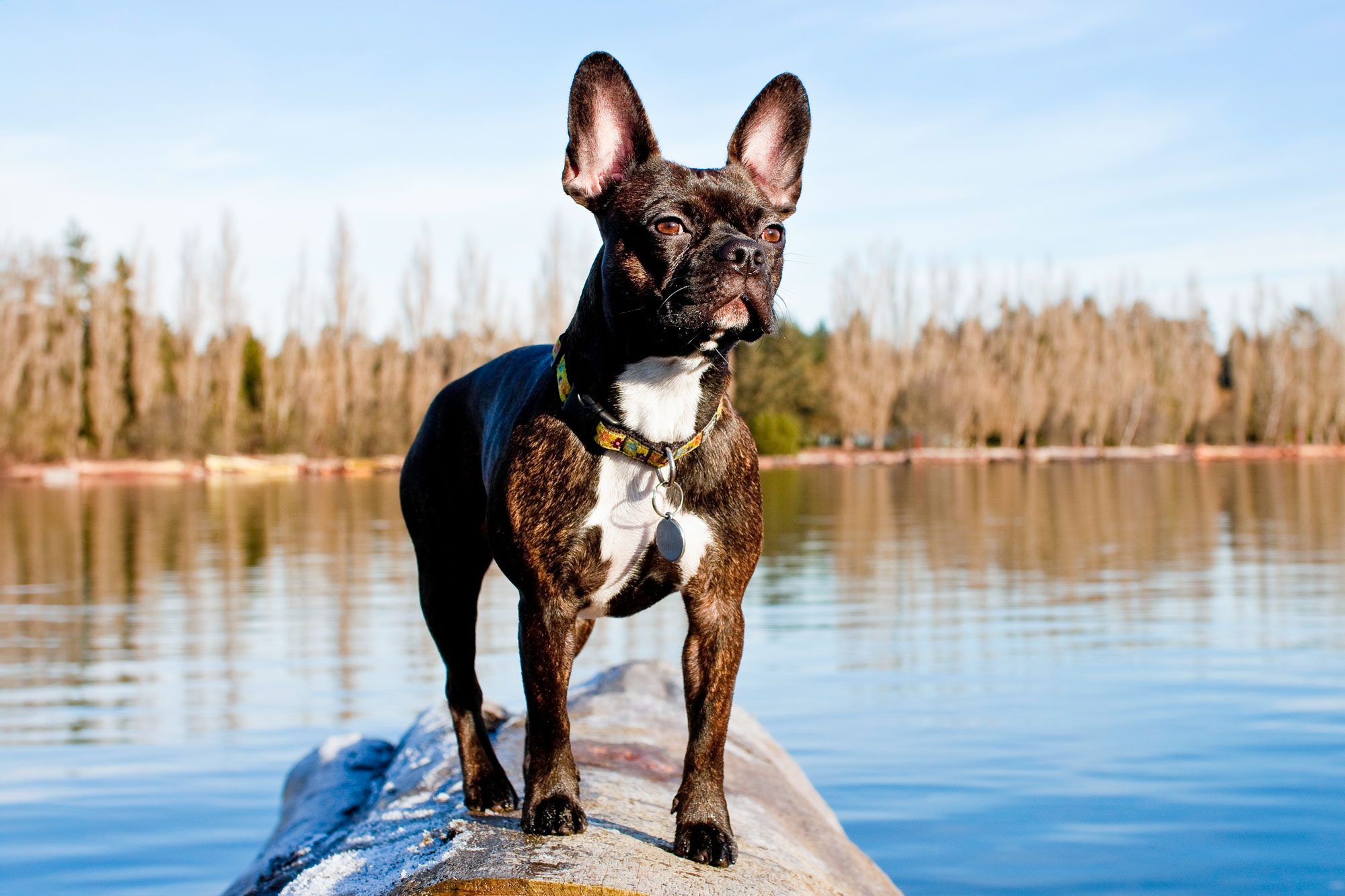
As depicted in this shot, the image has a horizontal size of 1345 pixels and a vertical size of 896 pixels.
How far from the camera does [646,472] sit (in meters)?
3.92

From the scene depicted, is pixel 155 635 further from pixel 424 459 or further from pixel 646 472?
pixel 646 472

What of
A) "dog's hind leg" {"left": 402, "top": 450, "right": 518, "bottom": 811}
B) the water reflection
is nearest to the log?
"dog's hind leg" {"left": 402, "top": 450, "right": 518, "bottom": 811}

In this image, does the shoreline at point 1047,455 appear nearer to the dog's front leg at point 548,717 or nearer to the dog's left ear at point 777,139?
the dog's left ear at point 777,139

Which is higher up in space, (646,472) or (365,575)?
(646,472)

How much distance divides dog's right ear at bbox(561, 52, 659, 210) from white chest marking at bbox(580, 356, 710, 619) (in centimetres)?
55

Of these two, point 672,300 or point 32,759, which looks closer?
point 672,300

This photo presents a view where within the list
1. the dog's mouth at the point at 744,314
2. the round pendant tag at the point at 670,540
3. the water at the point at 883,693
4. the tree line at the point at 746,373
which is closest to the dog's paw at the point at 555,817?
the round pendant tag at the point at 670,540

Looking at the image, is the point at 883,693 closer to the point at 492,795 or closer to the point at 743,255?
the point at 492,795

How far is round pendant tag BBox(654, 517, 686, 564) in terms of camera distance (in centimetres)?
383

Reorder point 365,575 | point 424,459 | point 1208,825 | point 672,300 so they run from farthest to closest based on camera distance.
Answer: point 365,575, point 1208,825, point 424,459, point 672,300

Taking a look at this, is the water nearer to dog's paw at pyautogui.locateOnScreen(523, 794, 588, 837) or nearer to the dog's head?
dog's paw at pyautogui.locateOnScreen(523, 794, 588, 837)

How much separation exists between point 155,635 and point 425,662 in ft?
12.3

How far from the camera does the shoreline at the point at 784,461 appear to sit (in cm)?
6297

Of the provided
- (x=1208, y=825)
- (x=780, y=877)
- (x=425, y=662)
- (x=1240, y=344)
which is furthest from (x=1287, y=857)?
(x=1240, y=344)
